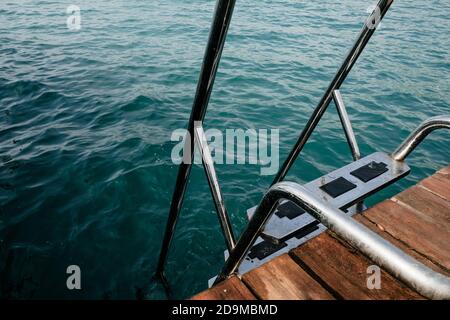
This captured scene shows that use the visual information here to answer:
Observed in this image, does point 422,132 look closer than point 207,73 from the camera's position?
No

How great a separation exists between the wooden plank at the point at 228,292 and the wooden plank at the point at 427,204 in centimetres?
145

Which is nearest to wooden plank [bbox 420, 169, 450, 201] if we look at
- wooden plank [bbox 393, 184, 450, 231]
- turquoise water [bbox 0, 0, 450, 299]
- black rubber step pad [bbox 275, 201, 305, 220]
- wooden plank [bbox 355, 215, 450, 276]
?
wooden plank [bbox 393, 184, 450, 231]

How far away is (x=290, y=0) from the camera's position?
22.2 meters

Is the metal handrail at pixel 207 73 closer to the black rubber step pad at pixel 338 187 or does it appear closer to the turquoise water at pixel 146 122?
the black rubber step pad at pixel 338 187

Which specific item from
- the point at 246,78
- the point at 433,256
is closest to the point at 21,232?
the point at 433,256

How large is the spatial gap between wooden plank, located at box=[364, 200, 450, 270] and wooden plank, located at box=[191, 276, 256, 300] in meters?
1.08

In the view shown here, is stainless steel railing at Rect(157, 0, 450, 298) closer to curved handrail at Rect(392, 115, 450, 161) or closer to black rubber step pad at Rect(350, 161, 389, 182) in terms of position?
curved handrail at Rect(392, 115, 450, 161)

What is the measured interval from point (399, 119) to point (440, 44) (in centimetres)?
877

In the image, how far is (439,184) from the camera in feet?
8.10

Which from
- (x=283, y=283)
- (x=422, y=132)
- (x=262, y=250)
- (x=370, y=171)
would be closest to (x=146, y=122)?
(x=262, y=250)

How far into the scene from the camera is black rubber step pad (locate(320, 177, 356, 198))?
2.03 metres

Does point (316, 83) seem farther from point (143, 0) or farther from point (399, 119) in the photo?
point (143, 0)

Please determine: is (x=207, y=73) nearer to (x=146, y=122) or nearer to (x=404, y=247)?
(x=404, y=247)

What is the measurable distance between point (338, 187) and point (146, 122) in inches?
242
